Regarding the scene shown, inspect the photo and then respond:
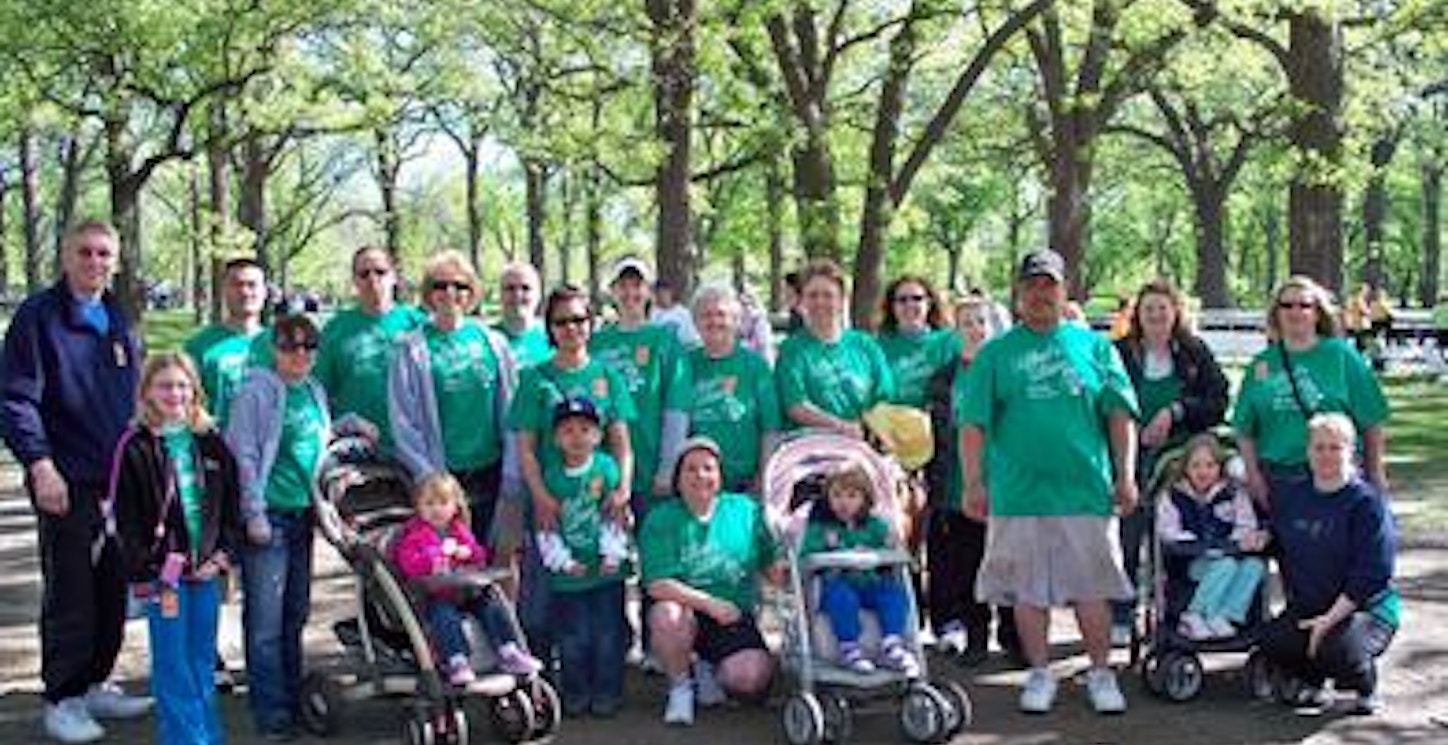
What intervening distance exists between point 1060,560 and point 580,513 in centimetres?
195

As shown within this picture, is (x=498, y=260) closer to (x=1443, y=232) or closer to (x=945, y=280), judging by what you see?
(x=945, y=280)

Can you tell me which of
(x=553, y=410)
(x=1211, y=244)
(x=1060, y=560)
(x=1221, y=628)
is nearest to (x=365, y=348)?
(x=553, y=410)

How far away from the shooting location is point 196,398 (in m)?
6.07

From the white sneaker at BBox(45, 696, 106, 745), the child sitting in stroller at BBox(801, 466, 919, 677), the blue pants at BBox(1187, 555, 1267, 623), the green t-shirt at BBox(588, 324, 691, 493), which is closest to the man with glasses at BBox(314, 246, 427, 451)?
the green t-shirt at BBox(588, 324, 691, 493)

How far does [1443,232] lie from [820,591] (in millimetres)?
72375

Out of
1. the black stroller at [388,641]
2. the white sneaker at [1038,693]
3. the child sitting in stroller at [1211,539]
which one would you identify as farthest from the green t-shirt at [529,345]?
the child sitting in stroller at [1211,539]

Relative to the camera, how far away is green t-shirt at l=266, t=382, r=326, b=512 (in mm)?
6516

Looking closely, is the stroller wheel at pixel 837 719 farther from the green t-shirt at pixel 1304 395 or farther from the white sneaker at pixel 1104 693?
the green t-shirt at pixel 1304 395

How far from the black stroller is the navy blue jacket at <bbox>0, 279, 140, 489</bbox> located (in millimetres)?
867

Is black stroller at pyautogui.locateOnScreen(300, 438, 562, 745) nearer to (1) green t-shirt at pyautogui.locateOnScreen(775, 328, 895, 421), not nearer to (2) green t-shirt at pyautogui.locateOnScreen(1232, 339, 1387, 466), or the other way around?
(1) green t-shirt at pyautogui.locateOnScreen(775, 328, 895, 421)

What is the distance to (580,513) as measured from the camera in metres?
7.02

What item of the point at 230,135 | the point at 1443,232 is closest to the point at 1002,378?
the point at 230,135

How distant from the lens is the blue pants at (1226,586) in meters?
7.10

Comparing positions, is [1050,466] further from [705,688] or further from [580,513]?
[580,513]
